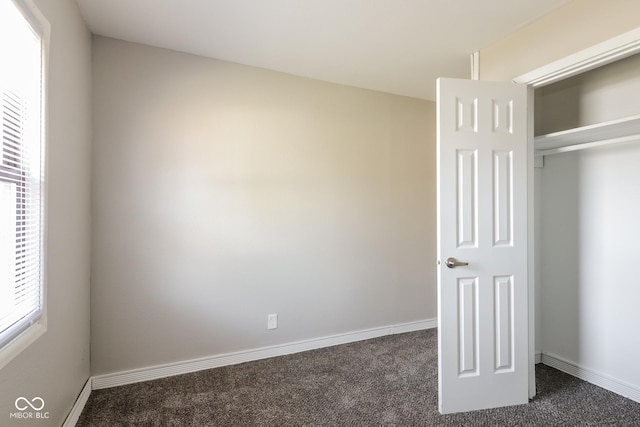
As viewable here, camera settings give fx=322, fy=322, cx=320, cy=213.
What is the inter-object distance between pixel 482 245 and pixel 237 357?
80.7 inches

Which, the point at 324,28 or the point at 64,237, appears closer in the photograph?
the point at 64,237

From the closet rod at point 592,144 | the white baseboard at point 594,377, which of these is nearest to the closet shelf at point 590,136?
the closet rod at point 592,144

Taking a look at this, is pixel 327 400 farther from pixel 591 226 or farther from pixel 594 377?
pixel 591 226

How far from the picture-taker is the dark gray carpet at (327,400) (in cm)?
190

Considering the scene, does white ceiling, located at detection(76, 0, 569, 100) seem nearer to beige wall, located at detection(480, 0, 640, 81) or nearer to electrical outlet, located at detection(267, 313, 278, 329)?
beige wall, located at detection(480, 0, 640, 81)

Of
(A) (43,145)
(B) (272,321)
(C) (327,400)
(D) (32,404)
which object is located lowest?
(C) (327,400)

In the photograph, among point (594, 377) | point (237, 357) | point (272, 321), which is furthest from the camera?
point (272, 321)

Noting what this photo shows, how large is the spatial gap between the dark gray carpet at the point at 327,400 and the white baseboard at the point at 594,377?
5cm

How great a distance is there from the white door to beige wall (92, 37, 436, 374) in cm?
124

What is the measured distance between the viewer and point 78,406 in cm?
194

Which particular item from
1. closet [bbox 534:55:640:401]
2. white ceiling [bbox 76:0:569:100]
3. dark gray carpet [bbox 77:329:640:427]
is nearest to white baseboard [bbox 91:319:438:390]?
dark gray carpet [bbox 77:329:640:427]

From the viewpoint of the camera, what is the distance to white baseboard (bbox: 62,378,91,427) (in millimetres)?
1797

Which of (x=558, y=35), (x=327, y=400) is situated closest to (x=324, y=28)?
(x=558, y=35)

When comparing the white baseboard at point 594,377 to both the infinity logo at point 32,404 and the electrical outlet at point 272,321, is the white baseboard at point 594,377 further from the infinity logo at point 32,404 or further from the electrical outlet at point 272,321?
the infinity logo at point 32,404
